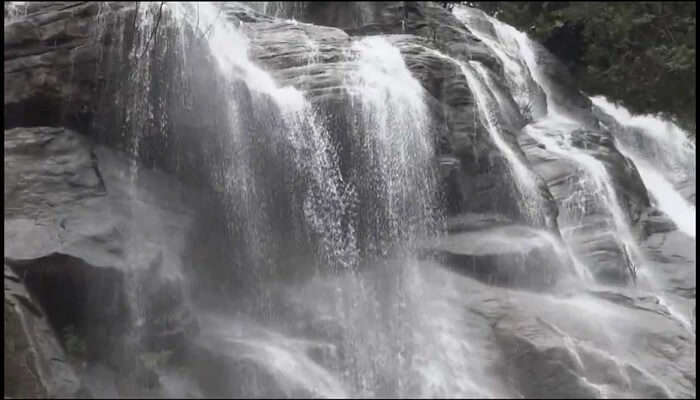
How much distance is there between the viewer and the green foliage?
711 cm

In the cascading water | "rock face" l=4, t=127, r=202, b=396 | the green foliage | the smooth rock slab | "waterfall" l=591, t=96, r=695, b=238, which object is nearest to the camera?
the green foliage

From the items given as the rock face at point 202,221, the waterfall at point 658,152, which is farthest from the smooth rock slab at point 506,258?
the waterfall at point 658,152

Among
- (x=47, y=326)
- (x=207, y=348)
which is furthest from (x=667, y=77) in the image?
(x=47, y=326)

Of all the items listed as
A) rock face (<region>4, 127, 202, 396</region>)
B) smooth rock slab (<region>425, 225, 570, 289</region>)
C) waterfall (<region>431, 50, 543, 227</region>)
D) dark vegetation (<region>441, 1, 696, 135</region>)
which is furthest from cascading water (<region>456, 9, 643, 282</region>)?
rock face (<region>4, 127, 202, 396</region>)

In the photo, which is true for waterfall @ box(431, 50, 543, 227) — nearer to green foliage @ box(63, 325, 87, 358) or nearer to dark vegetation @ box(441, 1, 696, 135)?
dark vegetation @ box(441, 1, 696, 135)

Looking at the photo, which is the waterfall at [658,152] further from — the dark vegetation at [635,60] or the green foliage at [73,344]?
the green foliage at [73,344]

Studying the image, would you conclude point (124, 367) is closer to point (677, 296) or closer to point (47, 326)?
point (47, 326)

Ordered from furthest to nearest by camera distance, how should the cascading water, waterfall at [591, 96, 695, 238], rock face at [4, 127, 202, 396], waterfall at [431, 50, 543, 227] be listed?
waterfall at [591, 96, 695, 238] → the cascading water → waterfall at [431, 50, 543, 227] → rock face at [4, 127, 202, 396]

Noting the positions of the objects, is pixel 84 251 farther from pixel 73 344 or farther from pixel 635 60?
pixel 635 60

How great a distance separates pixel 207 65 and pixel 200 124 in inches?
33.0

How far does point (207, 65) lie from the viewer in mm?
9555

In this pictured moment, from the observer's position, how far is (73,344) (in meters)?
7.14

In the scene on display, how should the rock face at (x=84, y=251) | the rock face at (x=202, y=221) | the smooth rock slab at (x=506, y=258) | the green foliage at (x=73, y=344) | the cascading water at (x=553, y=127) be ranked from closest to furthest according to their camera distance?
1. the green foliage at (x=73, y=344)
2. the rock face at (x=84, y=251)
3. the rock face at (x=202, y=221)
4. the smooth rock slab at (x=506, y=258)
5. the cascading water at (x=553, y=127)

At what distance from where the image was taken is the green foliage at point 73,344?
7.11 metres
